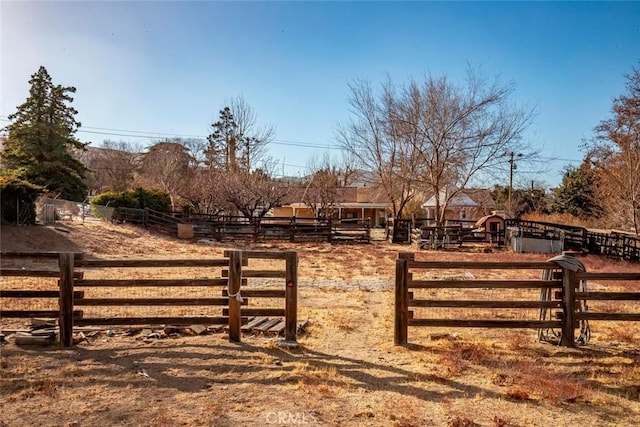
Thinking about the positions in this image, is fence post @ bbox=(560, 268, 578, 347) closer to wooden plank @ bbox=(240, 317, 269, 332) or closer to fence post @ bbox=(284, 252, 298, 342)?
fence post @ bbox=(284, 252, 298, 342)

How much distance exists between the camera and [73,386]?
392cm

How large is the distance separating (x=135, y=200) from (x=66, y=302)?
22877 mm

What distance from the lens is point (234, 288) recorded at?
5.29 meters

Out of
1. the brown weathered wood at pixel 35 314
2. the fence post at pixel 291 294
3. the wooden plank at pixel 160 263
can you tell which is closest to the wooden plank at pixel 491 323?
the fence post at pixel 291 294

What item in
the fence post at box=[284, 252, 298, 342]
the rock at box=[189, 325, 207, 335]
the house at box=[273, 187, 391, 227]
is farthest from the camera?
the house at box=[273, 187, 391, 227]

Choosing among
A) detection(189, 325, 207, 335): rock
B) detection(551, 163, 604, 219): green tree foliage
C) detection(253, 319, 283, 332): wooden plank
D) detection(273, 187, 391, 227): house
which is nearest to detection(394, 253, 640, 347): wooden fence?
detection(253, 319, 283, 332): wooden plank

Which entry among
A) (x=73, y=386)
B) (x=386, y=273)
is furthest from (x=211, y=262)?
(x=386, y=273)

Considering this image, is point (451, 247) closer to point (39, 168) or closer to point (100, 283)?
point (100, 283)

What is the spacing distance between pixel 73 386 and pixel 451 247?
2064cm

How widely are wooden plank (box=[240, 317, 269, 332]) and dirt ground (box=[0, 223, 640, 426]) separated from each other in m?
0.23

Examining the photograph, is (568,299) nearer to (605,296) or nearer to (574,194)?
(605,296)

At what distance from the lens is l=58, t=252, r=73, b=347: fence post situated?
506 cm

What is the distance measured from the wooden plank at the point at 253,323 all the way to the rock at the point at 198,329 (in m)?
0.52

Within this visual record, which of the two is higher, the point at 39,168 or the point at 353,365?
the point at 39,168
